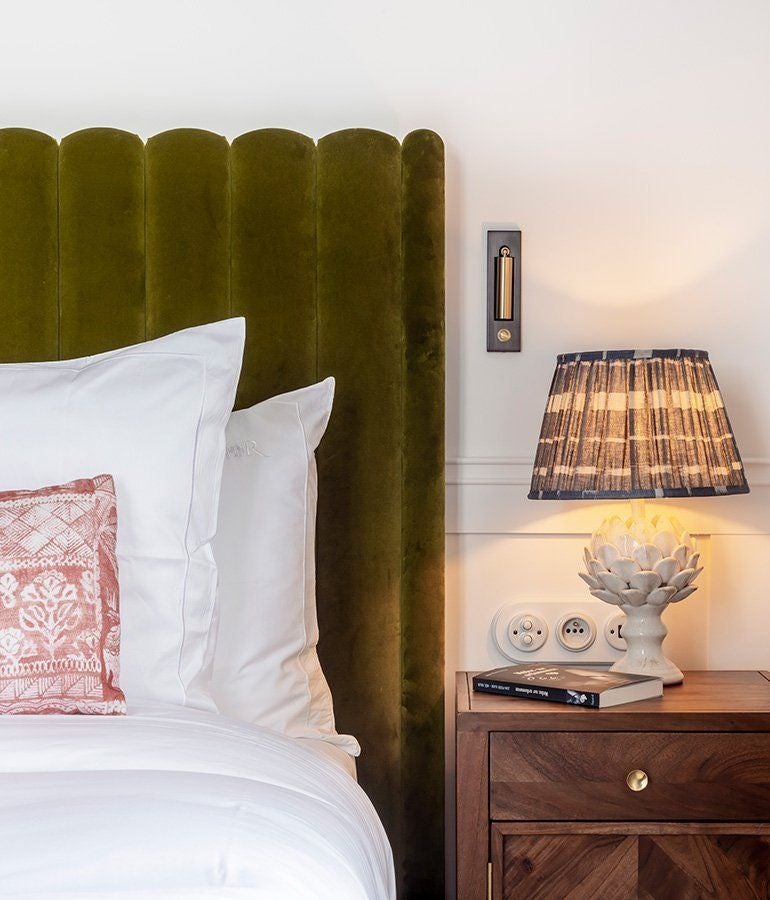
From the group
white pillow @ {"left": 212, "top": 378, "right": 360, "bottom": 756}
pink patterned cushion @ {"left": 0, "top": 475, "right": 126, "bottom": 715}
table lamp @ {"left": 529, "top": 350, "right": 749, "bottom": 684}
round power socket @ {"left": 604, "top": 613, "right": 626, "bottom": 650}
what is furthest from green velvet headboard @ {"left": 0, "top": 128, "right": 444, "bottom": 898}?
pink patterned cushion @ {"left": 0, "top": 475, "right": 126, "bottom": 715}

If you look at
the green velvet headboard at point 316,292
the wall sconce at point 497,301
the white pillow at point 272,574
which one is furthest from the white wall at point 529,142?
the white pillow at point 272,574

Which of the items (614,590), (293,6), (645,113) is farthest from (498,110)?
(614,590)

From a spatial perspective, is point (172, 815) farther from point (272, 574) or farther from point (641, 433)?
point (641, 433)

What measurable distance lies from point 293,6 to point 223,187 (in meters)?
0.43

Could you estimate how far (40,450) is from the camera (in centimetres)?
145

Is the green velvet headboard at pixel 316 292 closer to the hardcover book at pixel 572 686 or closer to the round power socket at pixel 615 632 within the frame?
the hardcover book at pixel 572 686

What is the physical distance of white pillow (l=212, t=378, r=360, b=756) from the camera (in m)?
1.55

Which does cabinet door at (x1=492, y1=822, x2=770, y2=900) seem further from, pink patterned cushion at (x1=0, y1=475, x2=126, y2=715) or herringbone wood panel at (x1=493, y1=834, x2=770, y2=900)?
pink patterned cushion at (x1=0, y1=475, x2=126, y2=715)

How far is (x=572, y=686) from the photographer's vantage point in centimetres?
160

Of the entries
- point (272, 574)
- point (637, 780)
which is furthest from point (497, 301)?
point (637, 780)

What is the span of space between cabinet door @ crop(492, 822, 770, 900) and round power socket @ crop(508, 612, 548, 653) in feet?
1.49

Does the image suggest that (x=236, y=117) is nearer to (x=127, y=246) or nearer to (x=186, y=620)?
(x=127, y=246)

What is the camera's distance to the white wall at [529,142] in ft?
6.46

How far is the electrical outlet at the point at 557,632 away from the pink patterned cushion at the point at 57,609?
867 mm
